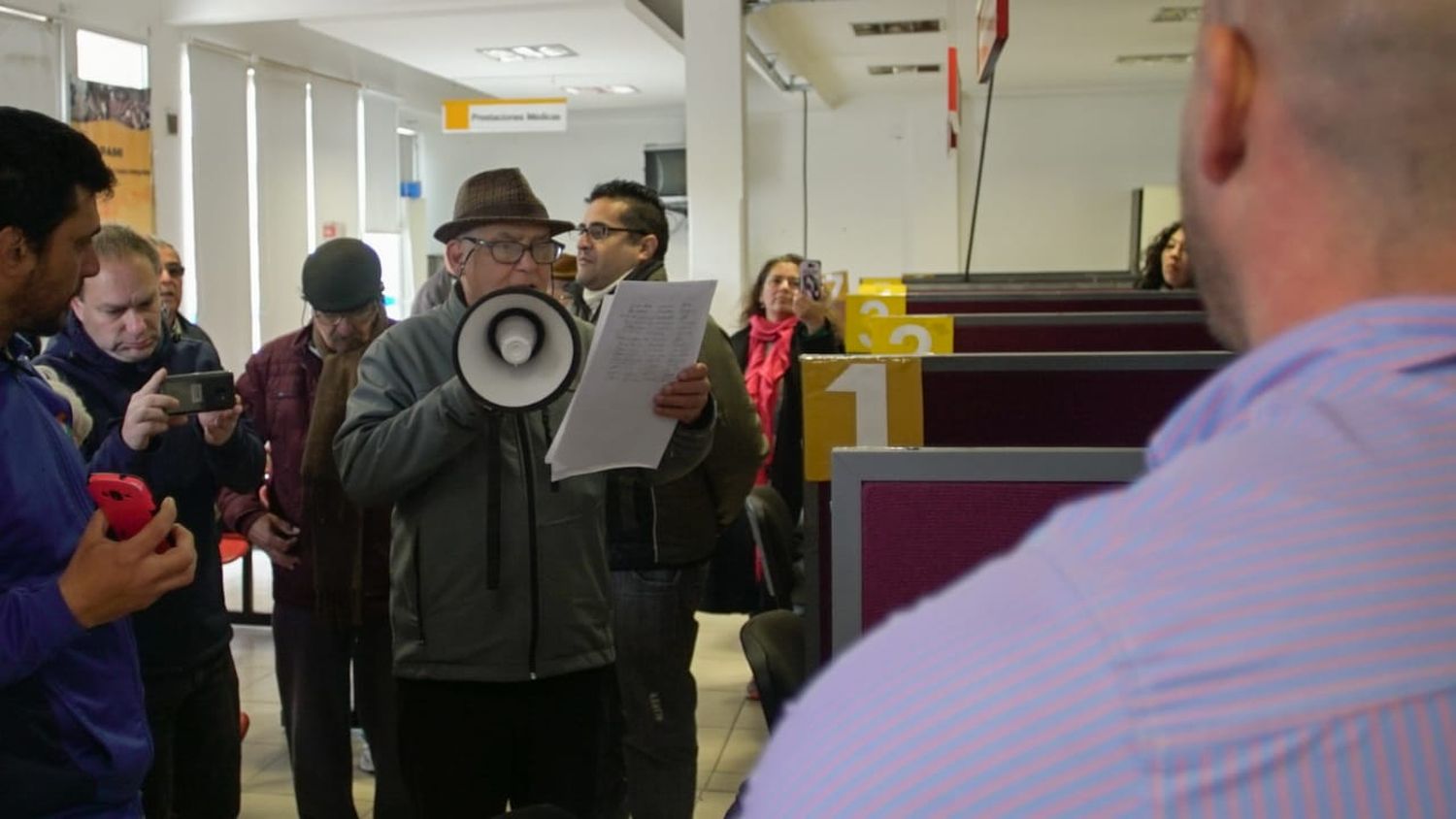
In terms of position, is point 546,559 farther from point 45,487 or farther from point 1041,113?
point 1041,113

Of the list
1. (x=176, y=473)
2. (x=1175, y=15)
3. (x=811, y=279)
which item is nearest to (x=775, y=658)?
(x=176, y=473)

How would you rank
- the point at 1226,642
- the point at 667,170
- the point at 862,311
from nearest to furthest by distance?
1. the point at 1226,642
2. the point at 862,311
3. the point at 667,170

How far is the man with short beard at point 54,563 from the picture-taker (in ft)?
4.78

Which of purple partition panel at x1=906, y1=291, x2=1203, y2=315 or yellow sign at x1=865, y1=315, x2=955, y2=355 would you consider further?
purple partition panel at x1=906, y1=291, x2=1203, y2=315

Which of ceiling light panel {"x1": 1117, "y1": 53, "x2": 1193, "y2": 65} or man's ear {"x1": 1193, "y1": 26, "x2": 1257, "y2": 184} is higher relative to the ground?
ceiling light panel {"x1": 1117, "y1": 53, "x2": 1193, "y2": 65}

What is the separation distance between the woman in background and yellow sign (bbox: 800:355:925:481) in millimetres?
2843

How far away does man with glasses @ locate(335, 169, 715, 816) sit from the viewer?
2.11 metres

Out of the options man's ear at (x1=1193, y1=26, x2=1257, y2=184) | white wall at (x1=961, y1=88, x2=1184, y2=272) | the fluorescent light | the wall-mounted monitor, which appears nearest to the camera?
man's ear at (x1=1193, y1=26, x2=1257, y2=184)

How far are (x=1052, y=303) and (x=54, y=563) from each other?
294 centimetres

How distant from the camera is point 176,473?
256 centimetres

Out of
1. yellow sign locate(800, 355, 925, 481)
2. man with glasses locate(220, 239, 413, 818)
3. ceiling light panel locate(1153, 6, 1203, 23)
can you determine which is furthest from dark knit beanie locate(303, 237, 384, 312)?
ceiling light panel locate(1153, 6, 1203, 23)

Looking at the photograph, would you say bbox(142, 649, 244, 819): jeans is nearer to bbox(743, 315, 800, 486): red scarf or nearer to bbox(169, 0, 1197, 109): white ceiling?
bbox(743, 315, 800, 486): red scarf

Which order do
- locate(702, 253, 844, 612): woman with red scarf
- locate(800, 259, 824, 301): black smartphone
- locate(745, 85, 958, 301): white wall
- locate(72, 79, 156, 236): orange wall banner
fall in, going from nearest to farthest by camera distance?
locate(702, 253, 844, 612): woman with red scarf → locate(800, 259, 824, 301): black smartphone → locate(72, 79, 156, 236): orange wall banner → locate(745, 85, 958, 301): white wall

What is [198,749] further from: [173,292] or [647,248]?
[647,248]
